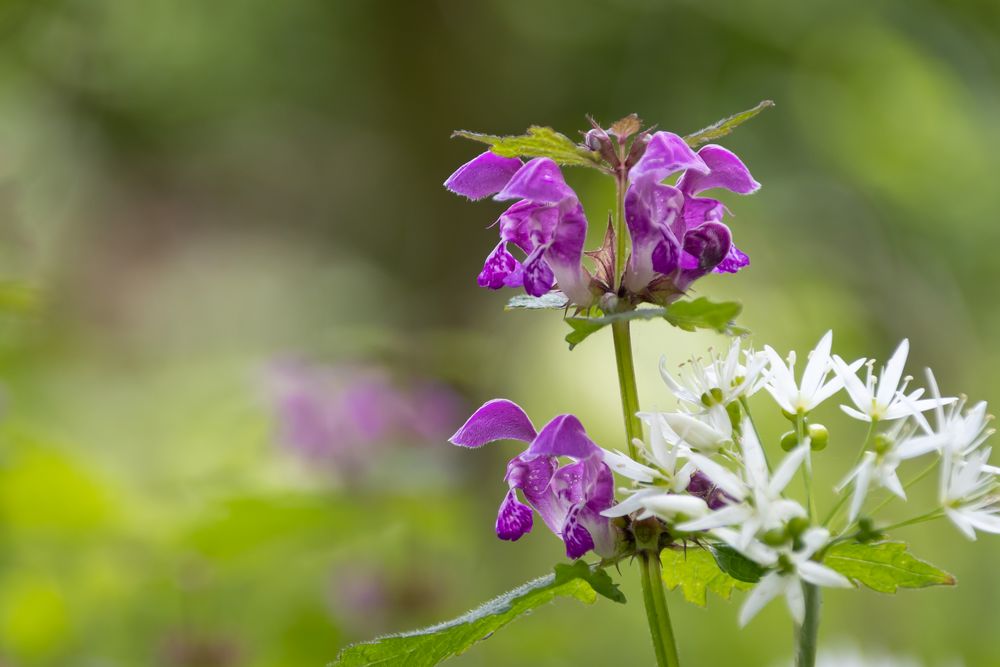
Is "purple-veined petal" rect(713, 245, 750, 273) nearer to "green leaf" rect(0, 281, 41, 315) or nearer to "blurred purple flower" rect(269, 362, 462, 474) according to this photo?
"green leaf" rect(0, 281, 41, 315)

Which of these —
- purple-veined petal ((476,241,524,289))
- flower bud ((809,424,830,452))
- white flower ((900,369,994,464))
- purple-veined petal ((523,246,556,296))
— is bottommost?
white flower ((900,369,994,464))

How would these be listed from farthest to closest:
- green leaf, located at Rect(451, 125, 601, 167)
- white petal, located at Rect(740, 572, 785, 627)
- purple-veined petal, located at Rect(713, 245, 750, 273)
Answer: purple-veined petal, located at Rect(713, 245, 750, 273) → green leaf, located at Rect(451, 125, 601, 167) → white petal, located at Rect(740, 572, 785, 627)

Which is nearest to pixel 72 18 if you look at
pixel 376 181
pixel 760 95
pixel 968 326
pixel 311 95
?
pixel 311 95

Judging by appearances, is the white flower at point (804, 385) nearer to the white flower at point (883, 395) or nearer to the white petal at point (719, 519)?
the white flower at point (883, 395)

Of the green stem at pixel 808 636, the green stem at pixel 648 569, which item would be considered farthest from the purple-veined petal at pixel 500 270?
the green stem at pixel 808 636

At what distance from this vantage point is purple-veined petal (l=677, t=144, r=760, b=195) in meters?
0.85

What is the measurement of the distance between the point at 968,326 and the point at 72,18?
371 centimetres

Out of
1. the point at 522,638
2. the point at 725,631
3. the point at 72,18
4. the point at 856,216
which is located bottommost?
the point at 725,631

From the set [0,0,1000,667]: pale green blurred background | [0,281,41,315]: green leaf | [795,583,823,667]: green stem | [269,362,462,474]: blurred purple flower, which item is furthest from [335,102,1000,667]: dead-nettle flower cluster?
[269,362,462,474]: blurred purple flower

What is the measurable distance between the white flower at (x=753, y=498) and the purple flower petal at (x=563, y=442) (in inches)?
3.5

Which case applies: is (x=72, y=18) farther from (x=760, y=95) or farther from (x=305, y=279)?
(x=305, y=279)

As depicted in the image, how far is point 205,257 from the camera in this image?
27.7ft

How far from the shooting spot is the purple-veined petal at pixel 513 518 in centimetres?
80

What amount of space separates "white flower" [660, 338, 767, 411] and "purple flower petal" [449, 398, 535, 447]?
13 centimetres
